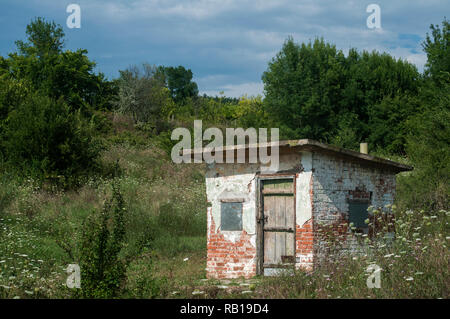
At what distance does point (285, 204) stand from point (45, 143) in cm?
1369

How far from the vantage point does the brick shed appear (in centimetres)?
1023

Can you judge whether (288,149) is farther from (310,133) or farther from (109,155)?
(310,133)

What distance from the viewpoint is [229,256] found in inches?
434

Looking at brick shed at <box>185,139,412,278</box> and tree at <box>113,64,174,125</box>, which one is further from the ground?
tree at <box>113,64,174,125</box>

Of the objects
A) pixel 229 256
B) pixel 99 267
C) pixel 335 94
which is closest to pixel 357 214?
pixel 229 256

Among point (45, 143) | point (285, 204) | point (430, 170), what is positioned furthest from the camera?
point (45, 143)

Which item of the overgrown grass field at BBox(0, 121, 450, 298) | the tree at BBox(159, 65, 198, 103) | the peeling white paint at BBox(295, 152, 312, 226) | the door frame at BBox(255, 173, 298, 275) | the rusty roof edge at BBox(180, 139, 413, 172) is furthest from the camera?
the tree at BBox(159, 65, 198, 103)

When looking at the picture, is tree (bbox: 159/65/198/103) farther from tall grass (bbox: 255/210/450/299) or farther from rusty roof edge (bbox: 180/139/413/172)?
tall grass (bbox: 255/210/450/299)

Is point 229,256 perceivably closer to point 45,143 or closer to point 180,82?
point 45,143

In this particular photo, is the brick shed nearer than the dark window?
Yes

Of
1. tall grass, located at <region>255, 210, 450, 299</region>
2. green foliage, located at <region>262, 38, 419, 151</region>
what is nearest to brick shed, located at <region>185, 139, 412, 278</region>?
tall grass, located at <region>255, 210, 450, 299</region>

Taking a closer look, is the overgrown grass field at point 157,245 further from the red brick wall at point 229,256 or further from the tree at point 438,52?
the tree at point 438,52
